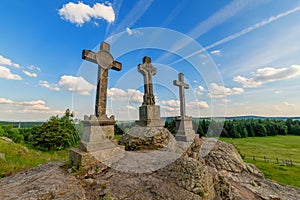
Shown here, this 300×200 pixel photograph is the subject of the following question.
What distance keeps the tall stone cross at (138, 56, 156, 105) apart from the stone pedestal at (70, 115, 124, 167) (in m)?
3.63

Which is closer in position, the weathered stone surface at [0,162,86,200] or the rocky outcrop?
the weathered stone surface at [0,162,86,200]

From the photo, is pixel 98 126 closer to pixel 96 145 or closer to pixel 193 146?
pixel 96 145

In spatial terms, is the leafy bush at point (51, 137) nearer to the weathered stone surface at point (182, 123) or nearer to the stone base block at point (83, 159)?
the weathered stone surface at point (182, 123)

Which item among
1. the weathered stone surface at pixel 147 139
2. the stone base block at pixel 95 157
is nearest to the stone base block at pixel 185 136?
the weathered stone surface at pixel 147 139

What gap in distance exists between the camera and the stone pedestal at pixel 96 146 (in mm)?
3785

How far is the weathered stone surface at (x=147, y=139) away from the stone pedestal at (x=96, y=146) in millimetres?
1741

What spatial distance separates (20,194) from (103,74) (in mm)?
3722

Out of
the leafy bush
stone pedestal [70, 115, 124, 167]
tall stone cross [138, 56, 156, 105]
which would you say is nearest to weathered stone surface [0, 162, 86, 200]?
stone pedestal [70, 115, 124, 167]

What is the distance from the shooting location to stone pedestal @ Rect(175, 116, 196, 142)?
836cm

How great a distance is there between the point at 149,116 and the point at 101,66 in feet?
11.9

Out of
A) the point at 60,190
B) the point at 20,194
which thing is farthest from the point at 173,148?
the point at 20,194

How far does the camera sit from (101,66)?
504 centimetres

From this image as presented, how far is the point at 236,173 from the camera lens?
689 centimetres

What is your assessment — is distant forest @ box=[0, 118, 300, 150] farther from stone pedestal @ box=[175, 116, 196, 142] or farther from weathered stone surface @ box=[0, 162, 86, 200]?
weathered stone surface @ box=[0, 162, 86, 200]
